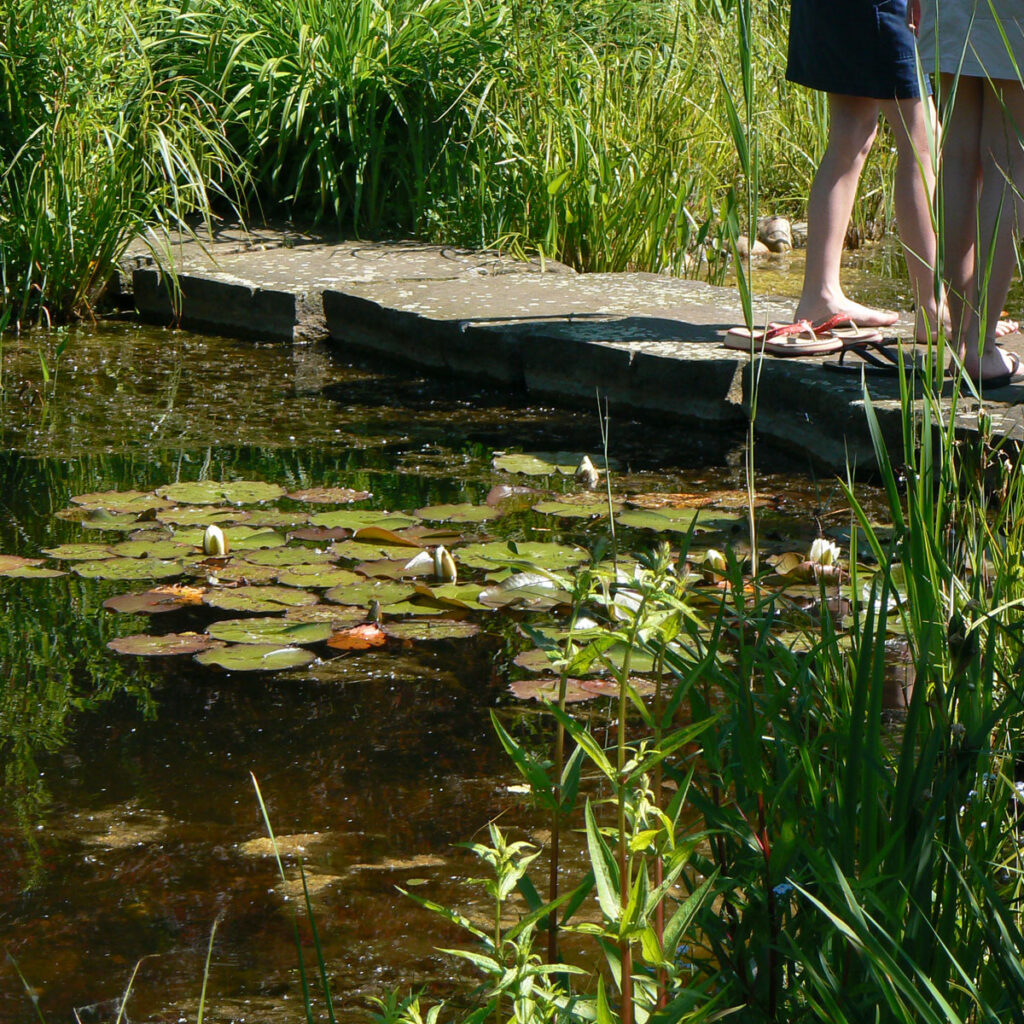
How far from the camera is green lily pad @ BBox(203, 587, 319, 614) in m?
2.65

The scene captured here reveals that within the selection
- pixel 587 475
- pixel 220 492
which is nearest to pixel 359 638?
pixel 220 492

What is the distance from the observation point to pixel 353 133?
5789 mm

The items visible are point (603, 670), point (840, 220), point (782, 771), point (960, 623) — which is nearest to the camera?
point (960, 623)

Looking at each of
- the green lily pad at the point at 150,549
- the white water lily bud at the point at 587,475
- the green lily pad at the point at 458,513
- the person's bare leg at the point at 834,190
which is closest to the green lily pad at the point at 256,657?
the green lily pad at the point at 150,549

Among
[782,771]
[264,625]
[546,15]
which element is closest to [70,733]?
[264,625]

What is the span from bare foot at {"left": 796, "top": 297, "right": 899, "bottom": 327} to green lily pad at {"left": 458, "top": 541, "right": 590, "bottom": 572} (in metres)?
1.31

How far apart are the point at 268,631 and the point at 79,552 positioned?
22.4 inches

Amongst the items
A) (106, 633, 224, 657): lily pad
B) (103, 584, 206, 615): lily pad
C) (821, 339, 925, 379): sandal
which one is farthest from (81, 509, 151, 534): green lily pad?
(821, 339, 925, 379): sandal

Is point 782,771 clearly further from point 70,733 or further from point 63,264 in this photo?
point 63,264

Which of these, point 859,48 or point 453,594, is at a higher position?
point 859,48

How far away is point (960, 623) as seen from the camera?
1.08 meters

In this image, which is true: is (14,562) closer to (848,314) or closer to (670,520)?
(670,520)

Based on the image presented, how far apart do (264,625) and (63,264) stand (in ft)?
9.08

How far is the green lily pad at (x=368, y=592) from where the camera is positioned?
2.70m
